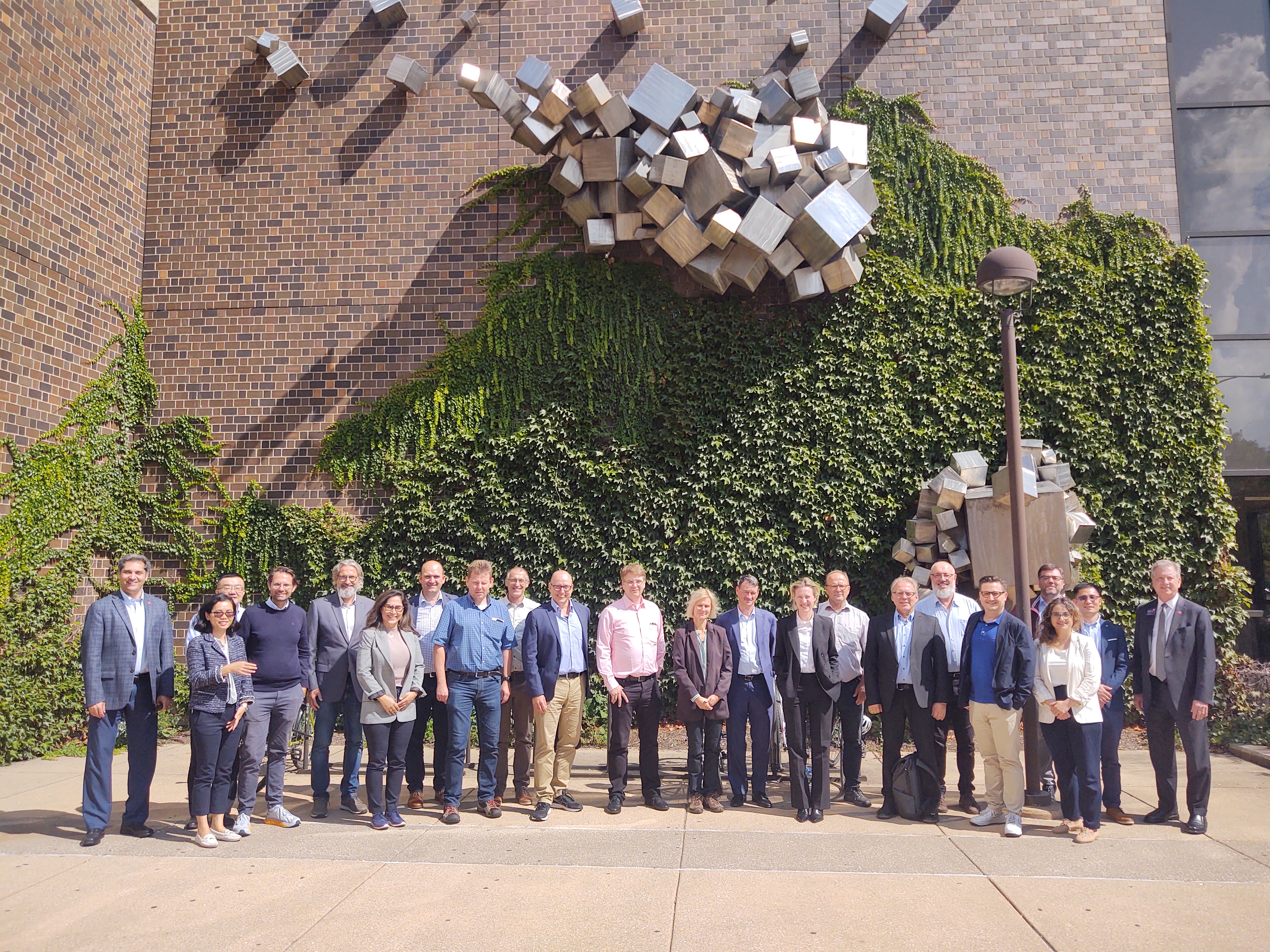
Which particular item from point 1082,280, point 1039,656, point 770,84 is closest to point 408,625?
point 1039,656

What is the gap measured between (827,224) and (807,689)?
5.06 m

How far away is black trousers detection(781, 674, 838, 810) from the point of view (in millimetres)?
6199

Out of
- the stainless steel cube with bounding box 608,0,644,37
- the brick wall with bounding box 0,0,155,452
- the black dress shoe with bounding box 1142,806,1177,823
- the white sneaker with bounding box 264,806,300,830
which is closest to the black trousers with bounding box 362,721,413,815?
the white sneaker with bounding box 264,806,300,830

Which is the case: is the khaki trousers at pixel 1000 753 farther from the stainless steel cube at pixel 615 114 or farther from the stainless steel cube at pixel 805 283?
the stainless steel cube at pixel 615 114

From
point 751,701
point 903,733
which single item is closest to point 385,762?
point 751,701

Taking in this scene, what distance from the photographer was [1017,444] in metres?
7.00

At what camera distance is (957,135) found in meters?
10.4

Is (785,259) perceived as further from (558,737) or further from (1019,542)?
(558,737)

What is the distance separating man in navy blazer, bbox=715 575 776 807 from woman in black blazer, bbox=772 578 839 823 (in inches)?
5.1

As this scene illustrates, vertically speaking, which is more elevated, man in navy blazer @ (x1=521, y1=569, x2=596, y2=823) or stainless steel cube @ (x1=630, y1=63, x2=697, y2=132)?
stainless steel cube @ (x1=630, y1=63, x2=697, y2=132)

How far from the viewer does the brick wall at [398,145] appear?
1021cm

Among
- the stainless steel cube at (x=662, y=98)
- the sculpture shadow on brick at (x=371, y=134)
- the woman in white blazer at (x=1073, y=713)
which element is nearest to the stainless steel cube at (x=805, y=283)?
the stainless steel cube at (x=662, y=98)

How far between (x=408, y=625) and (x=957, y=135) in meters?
8.38

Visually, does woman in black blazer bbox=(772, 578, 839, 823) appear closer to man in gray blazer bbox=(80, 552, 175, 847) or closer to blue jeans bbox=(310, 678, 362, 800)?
blue jeans bbox=(310, 678, 362, 800)
